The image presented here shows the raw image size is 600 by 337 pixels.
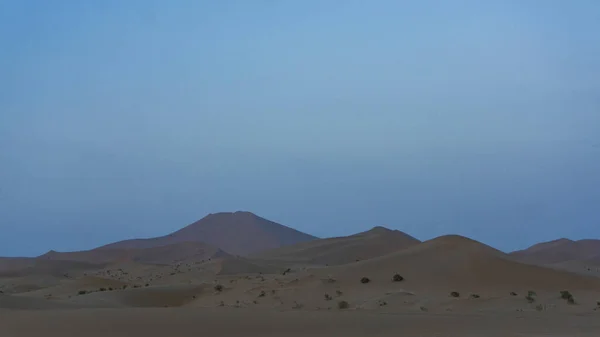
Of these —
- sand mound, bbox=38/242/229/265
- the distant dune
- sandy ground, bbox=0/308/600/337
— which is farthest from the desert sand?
the distant dune

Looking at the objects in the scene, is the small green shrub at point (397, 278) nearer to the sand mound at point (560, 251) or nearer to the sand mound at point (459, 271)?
the sand mound at point (459, 271)

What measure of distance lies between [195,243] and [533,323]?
74174 millimetres

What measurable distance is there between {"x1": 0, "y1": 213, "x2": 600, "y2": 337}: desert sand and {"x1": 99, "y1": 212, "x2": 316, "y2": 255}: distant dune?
184 feet

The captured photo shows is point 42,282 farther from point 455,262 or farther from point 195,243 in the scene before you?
point 195,243

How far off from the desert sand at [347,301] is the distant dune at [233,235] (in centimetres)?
5610

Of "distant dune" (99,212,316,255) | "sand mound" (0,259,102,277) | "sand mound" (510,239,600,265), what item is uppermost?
"distant dune" (99,212,316,255)

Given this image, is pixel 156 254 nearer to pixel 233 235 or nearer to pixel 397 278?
pixel 233 235

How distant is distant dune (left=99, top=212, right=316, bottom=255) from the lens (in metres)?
110

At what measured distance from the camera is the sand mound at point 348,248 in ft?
196

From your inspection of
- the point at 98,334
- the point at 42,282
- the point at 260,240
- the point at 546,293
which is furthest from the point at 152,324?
the point at 260,240

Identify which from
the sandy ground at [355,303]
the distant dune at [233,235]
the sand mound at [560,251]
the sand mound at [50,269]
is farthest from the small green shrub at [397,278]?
the distant dune at [233,235]

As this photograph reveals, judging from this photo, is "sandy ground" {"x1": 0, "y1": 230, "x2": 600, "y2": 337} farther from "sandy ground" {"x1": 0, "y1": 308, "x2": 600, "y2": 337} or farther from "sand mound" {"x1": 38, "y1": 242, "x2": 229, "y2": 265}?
"sand mound" {"x1": 38, "y1": 242, "x2": 229, "y2": 265}

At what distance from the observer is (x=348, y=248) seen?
2461 inches

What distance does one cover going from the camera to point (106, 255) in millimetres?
94875
